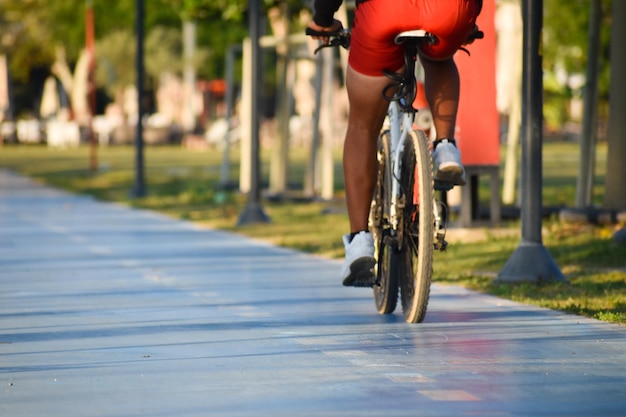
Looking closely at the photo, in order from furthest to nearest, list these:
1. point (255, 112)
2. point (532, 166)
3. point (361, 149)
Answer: point (255, 112)
point (532, 166)
point (361, 149)

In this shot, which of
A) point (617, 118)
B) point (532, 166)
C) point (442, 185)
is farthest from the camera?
point (617, 118)

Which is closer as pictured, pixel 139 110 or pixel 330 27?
pixel 330 27

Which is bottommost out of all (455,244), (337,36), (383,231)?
(455,244)

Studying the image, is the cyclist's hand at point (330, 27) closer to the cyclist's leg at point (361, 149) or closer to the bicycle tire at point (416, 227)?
the cyclist's leg at point (361, 149)

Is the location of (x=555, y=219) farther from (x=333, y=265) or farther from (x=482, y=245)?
(x=333, y=265)

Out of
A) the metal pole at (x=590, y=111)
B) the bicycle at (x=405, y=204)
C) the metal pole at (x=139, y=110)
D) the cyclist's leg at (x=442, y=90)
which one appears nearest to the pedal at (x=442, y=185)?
the bicycle at (x=405, y=204)

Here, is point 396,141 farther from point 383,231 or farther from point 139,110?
point 139,110

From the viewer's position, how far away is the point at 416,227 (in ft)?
24.3

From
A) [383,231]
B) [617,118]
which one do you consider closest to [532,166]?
[383,231]

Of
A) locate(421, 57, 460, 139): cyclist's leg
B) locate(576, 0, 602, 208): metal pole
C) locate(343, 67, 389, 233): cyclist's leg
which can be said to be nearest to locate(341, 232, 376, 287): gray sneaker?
locate(343, 67, 389, 233): cyclist's leg

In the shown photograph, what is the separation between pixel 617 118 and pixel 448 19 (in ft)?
23.8

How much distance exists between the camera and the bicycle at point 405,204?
7.16m

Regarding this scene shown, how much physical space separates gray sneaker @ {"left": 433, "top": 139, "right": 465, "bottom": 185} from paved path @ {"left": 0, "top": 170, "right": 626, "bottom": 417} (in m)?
0.69

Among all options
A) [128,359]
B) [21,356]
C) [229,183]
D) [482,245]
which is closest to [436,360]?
[128,359]
